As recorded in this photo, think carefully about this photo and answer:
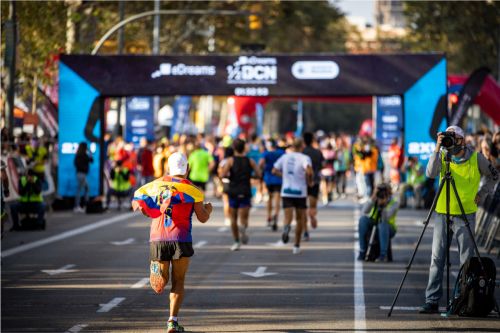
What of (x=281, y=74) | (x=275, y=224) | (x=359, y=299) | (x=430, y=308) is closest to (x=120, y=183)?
(x=281, y=74)

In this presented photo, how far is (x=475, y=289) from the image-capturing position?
1267cm

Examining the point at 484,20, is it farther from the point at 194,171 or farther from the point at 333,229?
the point at 333,229

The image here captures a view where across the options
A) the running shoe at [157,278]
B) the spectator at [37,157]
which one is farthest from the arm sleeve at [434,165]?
the spectator at [37,157]

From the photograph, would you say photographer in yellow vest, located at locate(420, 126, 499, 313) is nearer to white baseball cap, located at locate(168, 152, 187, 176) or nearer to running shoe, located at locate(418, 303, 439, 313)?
running shoe, located at locate(418, 303, 439, 313)

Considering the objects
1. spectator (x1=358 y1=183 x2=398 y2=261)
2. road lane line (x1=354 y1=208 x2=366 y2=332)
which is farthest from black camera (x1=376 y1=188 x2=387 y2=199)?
road lane line (x1=354 y1=208 x2=366 y2=332)

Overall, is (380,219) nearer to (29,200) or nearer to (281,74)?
(29,200)

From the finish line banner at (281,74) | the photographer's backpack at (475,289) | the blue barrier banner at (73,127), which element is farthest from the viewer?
the blue barrier banner at (73,127)

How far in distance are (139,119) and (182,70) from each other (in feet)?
33.4

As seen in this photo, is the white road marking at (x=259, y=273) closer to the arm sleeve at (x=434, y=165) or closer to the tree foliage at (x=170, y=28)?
the arm sleeve at (x=434, y=165)

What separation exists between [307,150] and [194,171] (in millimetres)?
9868

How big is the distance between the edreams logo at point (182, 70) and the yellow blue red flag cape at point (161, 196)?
18654 mm

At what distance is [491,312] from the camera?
1332 cm

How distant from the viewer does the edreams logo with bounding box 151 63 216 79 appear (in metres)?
30.1

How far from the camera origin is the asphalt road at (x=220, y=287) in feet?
40.7
